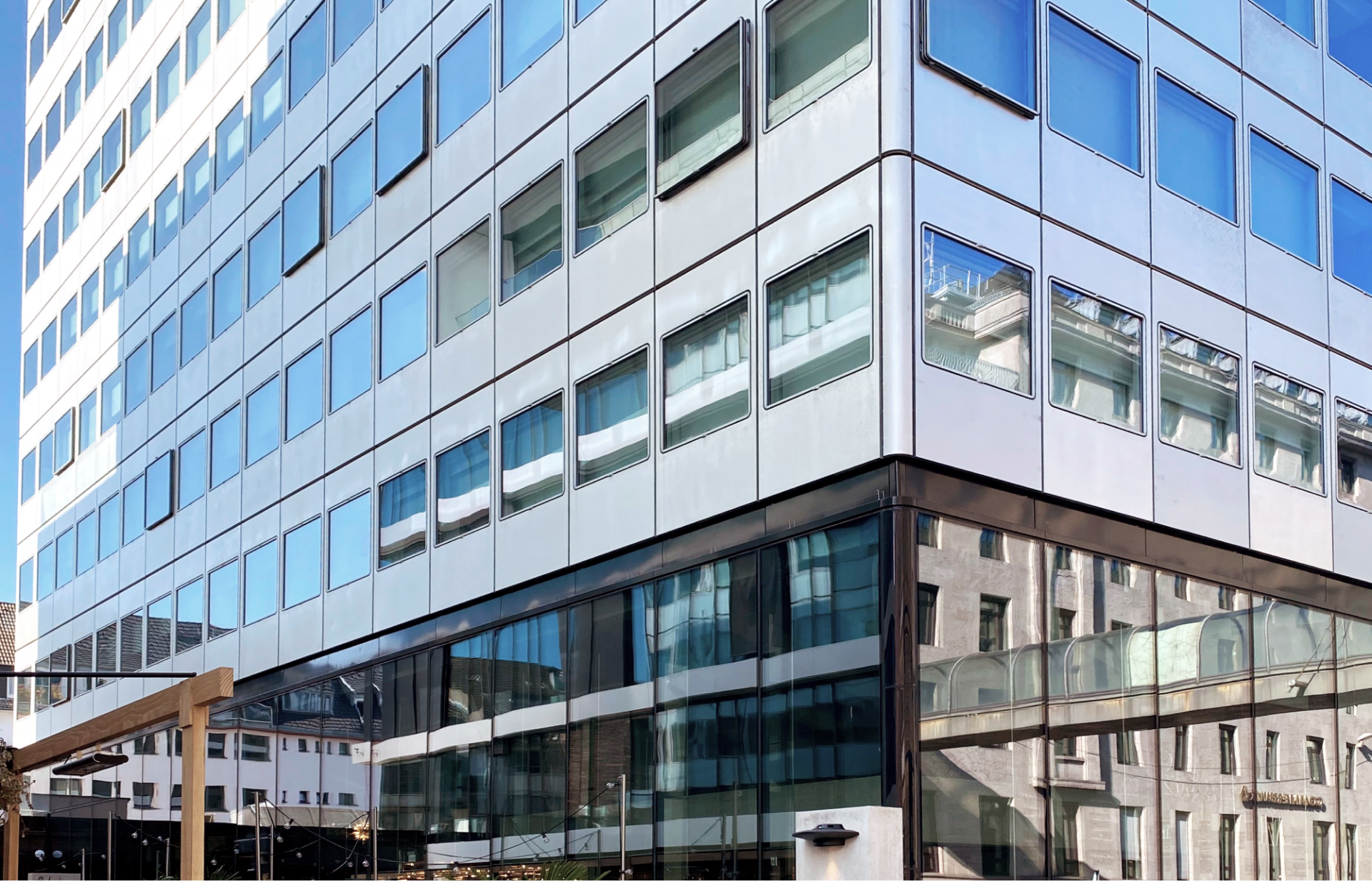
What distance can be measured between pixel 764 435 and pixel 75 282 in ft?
109

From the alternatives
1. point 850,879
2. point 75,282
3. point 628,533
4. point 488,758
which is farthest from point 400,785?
point 75,282

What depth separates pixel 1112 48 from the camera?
2256 centimetres

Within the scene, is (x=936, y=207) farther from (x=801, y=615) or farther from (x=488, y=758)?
(x=488, y=758)

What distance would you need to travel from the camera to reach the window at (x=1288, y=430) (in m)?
24.1

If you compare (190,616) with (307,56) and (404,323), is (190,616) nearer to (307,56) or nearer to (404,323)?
(404,323)

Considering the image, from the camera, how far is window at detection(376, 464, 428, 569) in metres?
28.7

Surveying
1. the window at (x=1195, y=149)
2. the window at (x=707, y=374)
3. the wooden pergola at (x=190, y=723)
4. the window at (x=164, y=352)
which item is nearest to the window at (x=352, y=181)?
the window at (x=164, y=352)

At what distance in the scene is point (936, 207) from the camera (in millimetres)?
19859

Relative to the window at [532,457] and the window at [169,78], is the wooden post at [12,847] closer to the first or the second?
the window at [532,457]

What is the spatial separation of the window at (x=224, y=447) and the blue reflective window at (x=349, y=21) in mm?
8180

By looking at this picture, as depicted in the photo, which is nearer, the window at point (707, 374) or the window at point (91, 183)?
the window at point (707, 374)

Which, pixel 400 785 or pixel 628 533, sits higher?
pixel 628 533

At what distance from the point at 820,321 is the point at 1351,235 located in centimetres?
1072

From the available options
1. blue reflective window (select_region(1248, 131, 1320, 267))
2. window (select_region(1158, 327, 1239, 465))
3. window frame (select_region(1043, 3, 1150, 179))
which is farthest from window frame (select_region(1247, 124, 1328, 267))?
window frame (select_region(1043, 3, 1150, 179))
